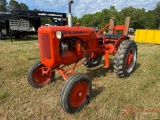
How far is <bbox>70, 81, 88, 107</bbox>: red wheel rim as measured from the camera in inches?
118

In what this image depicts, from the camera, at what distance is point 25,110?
10.0 feet

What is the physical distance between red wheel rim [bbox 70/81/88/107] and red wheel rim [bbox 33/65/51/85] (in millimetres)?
1237

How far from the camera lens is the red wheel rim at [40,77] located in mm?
3870

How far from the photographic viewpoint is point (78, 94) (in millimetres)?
3100

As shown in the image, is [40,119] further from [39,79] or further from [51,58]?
[39,79]

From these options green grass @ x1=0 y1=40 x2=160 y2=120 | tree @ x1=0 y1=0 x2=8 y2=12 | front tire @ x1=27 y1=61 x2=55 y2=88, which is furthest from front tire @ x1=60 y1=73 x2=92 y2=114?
tree @ x1=0 y1=0 x2=8 y2=12

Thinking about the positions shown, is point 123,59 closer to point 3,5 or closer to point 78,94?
point 78,94

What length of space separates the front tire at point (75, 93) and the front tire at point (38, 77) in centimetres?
121

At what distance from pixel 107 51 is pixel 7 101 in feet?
9.04

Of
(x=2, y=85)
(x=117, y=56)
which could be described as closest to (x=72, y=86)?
(x=117, y=56)

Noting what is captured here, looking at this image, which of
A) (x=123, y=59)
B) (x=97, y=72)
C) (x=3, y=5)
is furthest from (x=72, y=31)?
(x=3, y=5)

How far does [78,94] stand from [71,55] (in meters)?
0.84

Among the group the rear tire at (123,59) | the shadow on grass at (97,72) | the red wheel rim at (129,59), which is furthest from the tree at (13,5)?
the rear tire at (123,59)

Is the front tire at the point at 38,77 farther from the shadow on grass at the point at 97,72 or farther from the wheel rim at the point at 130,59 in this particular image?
the wheel rim at the point at 130,59
